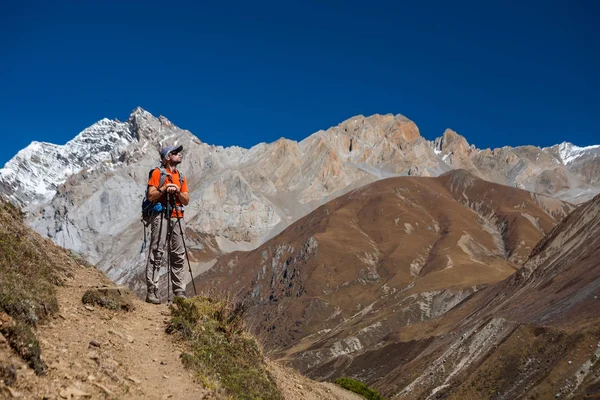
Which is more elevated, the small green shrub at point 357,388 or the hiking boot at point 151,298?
the hiking boot at point 151,298

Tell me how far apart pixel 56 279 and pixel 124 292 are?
1182mm

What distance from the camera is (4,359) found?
620cm

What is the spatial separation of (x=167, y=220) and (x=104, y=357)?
3742 millimetres

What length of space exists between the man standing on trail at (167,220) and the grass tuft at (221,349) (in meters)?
0.78

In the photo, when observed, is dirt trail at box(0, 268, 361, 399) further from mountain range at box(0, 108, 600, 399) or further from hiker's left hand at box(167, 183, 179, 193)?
mountain range at box(0, 108, 600, 399)

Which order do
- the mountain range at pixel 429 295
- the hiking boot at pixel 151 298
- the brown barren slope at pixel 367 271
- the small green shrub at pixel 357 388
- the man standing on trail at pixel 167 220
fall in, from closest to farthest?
the man standing on trail at pixel 167 220, the hiking boot at pixel 151 298, the small green shrub at pixel 357 388, the mountain range at pixel 429 295, the brown barren slope at pixel 367 271

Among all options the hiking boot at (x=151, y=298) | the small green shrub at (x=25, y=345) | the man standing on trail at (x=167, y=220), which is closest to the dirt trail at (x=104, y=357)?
the small green shrub at (x=25, y=345)

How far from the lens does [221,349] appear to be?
9.70m

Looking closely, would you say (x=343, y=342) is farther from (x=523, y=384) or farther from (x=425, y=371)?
(x=523, y=384)

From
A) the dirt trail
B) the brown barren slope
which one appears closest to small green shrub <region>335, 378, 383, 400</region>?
the dirt trail

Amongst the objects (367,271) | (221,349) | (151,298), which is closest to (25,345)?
(221,349)

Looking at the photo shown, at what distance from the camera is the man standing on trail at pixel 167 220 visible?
1097cm

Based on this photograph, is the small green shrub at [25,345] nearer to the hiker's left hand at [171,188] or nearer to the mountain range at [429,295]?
the hiker's left hand at [171,188]

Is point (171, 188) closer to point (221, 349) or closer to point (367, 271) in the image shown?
point (221, 349)
